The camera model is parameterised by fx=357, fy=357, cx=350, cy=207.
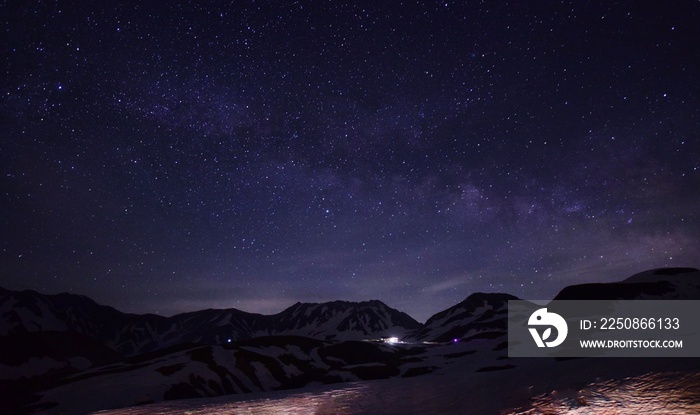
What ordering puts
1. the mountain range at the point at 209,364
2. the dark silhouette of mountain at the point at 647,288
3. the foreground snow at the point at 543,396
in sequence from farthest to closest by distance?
the dark silhouette of mountain at the point at 647,288, the mountain range at the point at 209,364, the foreground snow at the point at 543,396

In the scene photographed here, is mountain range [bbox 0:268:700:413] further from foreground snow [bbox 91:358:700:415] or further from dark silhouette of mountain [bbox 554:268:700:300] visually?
foreground snow [bbox 91:358:700:415]

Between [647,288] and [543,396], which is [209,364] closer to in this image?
[543,396]

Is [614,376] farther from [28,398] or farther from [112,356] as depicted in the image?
[112,356]

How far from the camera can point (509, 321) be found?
162 metres

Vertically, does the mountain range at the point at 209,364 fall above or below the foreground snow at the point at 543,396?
below

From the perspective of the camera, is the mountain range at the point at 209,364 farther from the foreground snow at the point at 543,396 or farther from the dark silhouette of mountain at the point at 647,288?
the foreground snow at the point at 543,396

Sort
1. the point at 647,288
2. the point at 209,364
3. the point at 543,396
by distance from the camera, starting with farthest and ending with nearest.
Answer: the point at 647,288 → the point at 209,364 → the point at 543,396

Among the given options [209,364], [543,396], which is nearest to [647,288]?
[209,364]

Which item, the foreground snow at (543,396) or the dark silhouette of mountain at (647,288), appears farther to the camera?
the dark silhouette of mountain at (647,288)

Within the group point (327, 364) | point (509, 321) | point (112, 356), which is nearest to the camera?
point (327, 364)

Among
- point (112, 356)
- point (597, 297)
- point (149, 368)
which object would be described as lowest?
point (112, 356)

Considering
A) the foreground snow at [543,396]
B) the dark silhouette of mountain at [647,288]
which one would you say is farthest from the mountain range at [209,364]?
the foreground snow at [543,396]

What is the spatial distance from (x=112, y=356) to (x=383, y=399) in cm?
12809

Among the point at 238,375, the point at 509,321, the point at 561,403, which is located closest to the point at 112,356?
the point at 238,375
